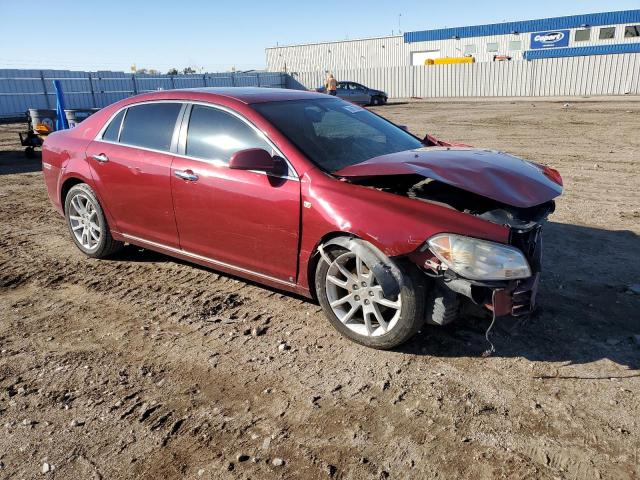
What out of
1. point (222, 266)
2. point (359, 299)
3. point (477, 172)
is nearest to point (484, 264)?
point (477, 172)

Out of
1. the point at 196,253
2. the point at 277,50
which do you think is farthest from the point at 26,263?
the point at 277,50

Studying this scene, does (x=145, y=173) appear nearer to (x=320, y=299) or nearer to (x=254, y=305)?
(x=254, y=305)

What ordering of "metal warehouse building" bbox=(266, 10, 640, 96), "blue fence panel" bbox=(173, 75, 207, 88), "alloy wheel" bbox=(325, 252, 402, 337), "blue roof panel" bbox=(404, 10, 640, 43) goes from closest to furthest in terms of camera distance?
"alloy wheel" bbox=(325, 252, 402, 337) → "metal warehouse building" bbox=(266, 10, 640, 96) → "blue fence panel" bbox=(173, 75, 207, 88) → "blue roof panel" bbox=(404, 10, 640, 43)

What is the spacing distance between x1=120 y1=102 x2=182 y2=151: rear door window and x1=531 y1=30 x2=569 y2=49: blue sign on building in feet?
152

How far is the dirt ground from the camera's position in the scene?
8.79ft

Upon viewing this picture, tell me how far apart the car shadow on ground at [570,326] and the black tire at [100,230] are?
3.25 m

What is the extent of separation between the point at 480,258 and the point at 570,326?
121cm

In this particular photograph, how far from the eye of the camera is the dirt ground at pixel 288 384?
268 cm

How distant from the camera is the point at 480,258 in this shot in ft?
10.5

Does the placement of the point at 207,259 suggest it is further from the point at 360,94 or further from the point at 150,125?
the point at 360,94

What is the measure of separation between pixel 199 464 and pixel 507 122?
17.9m

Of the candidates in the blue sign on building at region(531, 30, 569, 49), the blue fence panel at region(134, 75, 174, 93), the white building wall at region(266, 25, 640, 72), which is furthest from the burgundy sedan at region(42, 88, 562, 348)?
the blue sign on building at region(531, 30, 569, 49)

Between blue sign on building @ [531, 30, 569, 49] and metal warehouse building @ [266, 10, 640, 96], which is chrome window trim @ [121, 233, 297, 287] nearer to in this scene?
metal warehouse building @ [266, 10, 640, 96]

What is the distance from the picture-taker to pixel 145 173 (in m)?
4.67
